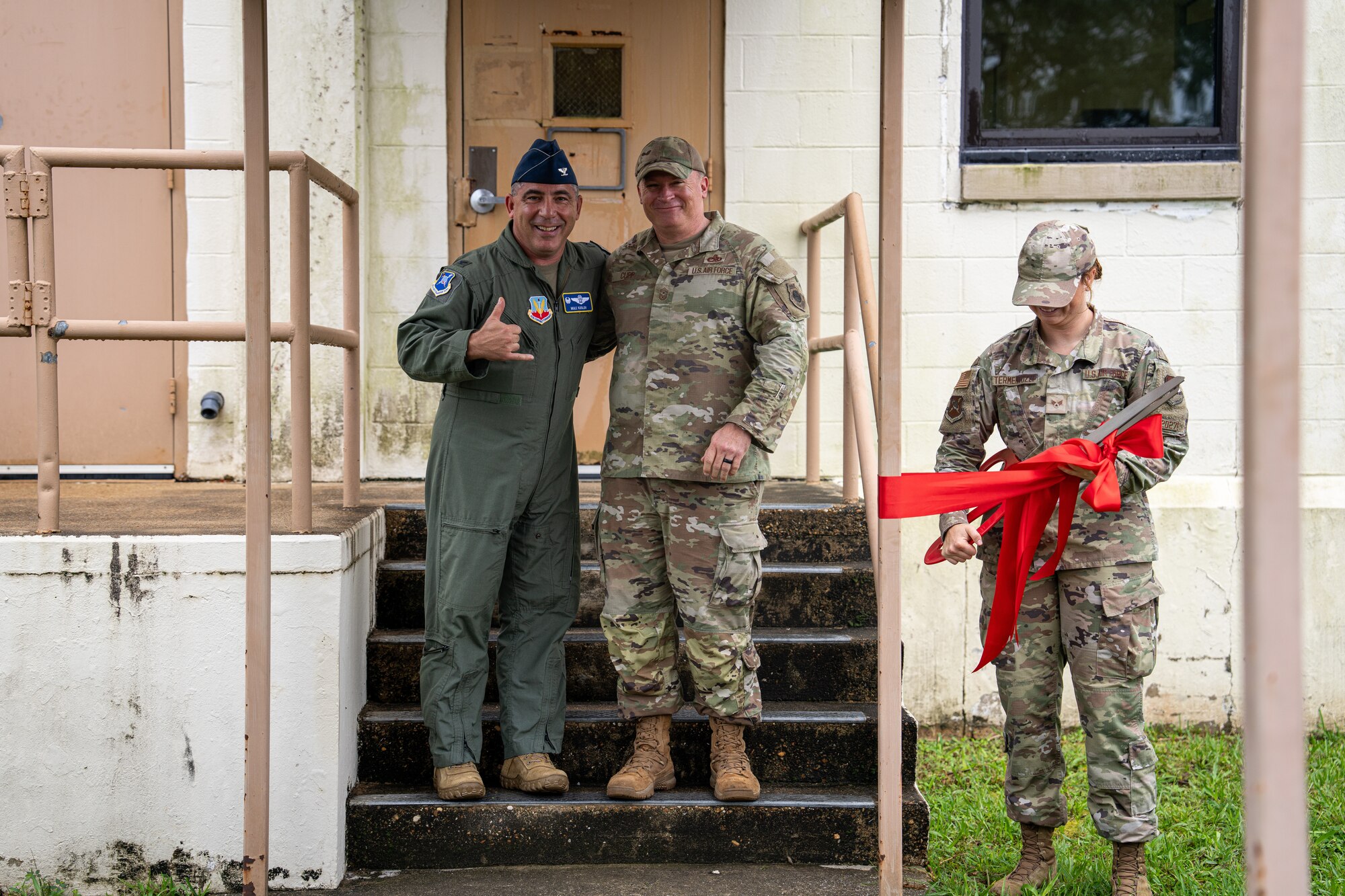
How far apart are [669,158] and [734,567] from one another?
1116 millimetres

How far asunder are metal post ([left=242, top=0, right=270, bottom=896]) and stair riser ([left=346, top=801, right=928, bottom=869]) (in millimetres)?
425

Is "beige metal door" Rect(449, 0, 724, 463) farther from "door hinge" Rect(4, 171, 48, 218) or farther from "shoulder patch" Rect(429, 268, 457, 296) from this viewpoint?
"door hinge" Rect(4, 171, 48, 218)

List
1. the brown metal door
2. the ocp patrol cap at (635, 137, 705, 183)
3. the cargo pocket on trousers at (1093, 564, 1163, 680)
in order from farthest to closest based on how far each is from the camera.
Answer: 1. the brown metal door
2. the ocp patrol cap at (635, 137, 705, 183)
3. the cargo pocket on trousers at (1093, 564, 1163, 680)

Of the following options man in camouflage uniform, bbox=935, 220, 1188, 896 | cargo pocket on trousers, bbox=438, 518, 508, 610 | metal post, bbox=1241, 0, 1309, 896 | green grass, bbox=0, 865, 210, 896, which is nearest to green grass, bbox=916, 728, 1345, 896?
man in camouflage uniform, bbox=935, 220, 1188, 896

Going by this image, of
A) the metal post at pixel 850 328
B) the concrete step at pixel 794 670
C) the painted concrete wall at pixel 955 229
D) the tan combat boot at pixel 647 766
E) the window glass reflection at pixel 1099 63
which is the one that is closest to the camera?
the tan combat boot at pixel 647 766

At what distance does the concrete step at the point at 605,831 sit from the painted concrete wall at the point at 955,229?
1653mm

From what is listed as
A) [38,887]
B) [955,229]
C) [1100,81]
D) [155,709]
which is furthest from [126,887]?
[1100,81]

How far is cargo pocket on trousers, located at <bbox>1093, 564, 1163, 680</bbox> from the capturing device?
2840 mm

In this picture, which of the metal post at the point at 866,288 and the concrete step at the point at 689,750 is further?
the metal post at the point at 866,288

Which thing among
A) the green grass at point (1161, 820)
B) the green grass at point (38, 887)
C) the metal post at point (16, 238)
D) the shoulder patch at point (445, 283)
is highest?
the metal post at point (16, 238)

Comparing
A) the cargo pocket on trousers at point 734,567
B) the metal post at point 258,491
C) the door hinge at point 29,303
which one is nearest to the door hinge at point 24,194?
the door hinge at point 29,303

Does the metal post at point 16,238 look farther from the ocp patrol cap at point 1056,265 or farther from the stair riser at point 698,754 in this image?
the ocp patrol cap at point 1056,265

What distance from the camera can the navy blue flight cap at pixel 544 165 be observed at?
3.15 meters

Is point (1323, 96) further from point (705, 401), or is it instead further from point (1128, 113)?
point (705, 401)
